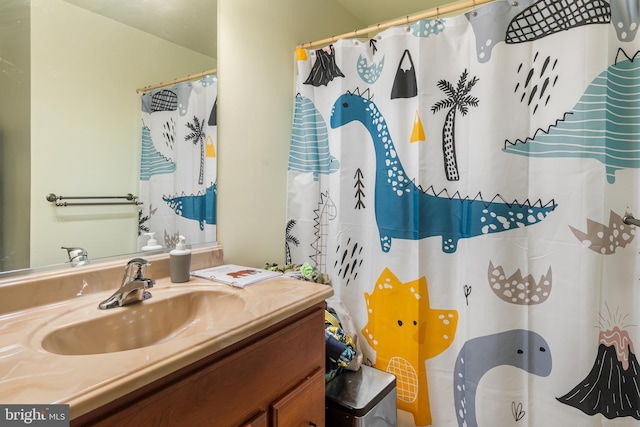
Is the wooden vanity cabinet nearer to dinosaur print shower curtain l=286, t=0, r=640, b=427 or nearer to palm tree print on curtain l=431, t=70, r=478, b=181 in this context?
dinosaur print shower curtain l=286, t=0, r=640, b=427

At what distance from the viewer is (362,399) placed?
3.98 ft

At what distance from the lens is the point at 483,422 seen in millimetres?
1306

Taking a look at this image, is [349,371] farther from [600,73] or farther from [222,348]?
[600,73]

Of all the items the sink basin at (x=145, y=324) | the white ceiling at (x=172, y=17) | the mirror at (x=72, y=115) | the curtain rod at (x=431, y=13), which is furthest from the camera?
the curtain rod at (x=431, y=13)

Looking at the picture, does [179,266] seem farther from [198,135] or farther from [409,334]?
[409,334]

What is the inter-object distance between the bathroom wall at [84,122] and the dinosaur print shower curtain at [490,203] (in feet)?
2.67

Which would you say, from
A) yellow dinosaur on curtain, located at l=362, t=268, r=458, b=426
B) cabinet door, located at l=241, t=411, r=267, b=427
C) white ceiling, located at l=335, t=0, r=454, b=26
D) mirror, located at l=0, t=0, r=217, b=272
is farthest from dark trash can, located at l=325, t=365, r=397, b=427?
white ceiling, located at l=335, t=0, r=454, b=26

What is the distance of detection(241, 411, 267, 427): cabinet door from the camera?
73cm

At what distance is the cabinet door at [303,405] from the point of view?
812 millimetres

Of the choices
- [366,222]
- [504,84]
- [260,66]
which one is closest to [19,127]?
[260,66]

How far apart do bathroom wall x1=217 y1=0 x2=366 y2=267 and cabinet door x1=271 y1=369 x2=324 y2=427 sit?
Result: 67cm

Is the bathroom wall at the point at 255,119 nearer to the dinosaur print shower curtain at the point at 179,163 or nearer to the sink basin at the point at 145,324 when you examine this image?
the dinosaur print shower curtain at the point at 179,163

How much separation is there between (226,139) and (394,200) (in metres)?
0.80

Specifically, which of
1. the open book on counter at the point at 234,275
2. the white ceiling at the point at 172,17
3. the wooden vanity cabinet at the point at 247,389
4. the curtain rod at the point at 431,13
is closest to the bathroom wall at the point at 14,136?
the white ceiling at the point at 172,17
